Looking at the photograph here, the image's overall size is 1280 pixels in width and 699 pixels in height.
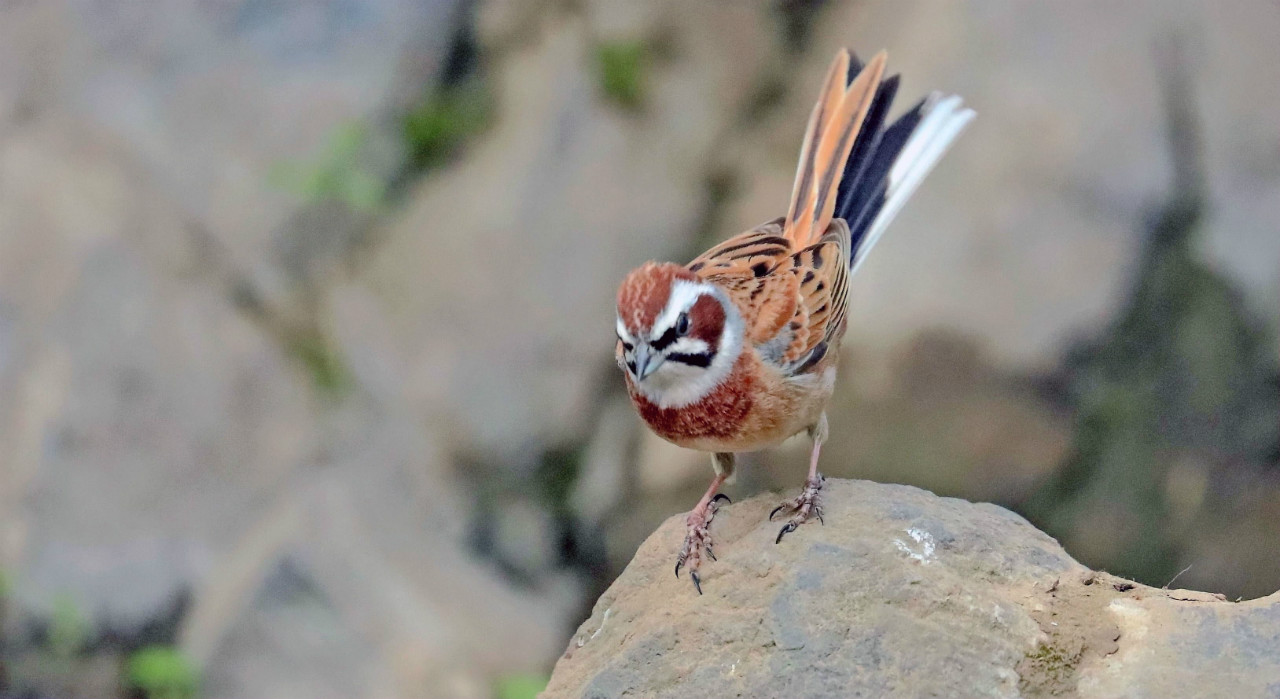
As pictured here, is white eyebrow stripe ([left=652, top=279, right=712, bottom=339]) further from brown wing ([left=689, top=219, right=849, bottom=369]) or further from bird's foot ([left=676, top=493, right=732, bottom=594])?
bird's foot ([left=676, top=493, right=732, bottom=594])

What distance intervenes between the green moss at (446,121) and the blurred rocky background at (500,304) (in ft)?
0.06

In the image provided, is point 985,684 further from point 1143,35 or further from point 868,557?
point 1143,35

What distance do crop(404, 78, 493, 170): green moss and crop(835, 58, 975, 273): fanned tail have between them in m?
A: 3.10

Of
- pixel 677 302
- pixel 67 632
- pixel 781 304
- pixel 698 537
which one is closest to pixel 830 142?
pixel 781 304

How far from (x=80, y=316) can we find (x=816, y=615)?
477 centimetres

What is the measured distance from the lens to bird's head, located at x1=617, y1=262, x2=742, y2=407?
2711mm

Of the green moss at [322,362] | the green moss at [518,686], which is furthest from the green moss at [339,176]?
the green moss at [518,686]

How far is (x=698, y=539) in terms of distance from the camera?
2928 millimetres

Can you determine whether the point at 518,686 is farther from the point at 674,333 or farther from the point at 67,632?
the point at 674,333

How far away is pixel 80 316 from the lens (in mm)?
5738

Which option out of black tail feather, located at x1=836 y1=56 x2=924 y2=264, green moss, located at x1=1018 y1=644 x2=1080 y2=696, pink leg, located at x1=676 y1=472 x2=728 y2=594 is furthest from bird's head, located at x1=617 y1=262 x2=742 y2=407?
green moss, located at x1=1018 y1=644 x2=1080 y2=696

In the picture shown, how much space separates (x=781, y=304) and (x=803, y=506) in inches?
23.6

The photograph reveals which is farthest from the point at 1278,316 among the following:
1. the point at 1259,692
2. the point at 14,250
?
the point at 14,250

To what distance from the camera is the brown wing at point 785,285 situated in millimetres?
3029
